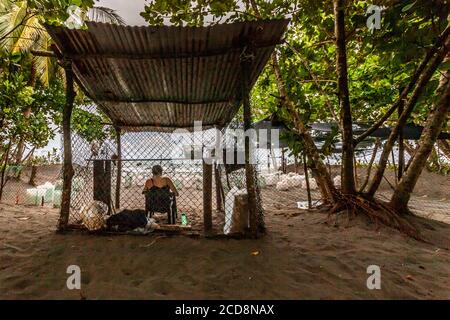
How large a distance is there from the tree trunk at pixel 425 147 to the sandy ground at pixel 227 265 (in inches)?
39.2

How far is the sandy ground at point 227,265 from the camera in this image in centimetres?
281

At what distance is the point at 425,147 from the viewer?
5.41 m

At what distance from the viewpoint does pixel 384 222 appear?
16.7 ft

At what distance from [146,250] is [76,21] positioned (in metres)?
3.35

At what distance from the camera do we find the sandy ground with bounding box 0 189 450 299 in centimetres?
281

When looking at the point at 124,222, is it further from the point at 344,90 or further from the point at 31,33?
the point at 31,33

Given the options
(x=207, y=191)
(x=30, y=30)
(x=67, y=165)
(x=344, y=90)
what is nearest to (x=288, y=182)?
(x=344, y=90)

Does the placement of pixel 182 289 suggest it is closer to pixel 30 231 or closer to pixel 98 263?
pixel 98 263

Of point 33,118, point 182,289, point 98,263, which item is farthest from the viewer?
point 33,118

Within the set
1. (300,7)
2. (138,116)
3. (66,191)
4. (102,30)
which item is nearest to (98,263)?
(66,191)

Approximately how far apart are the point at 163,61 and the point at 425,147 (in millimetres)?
5424

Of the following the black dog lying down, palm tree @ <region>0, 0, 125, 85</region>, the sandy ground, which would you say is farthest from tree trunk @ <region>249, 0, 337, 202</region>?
palm tree @ <region>0, 0, 125, 85</region>
